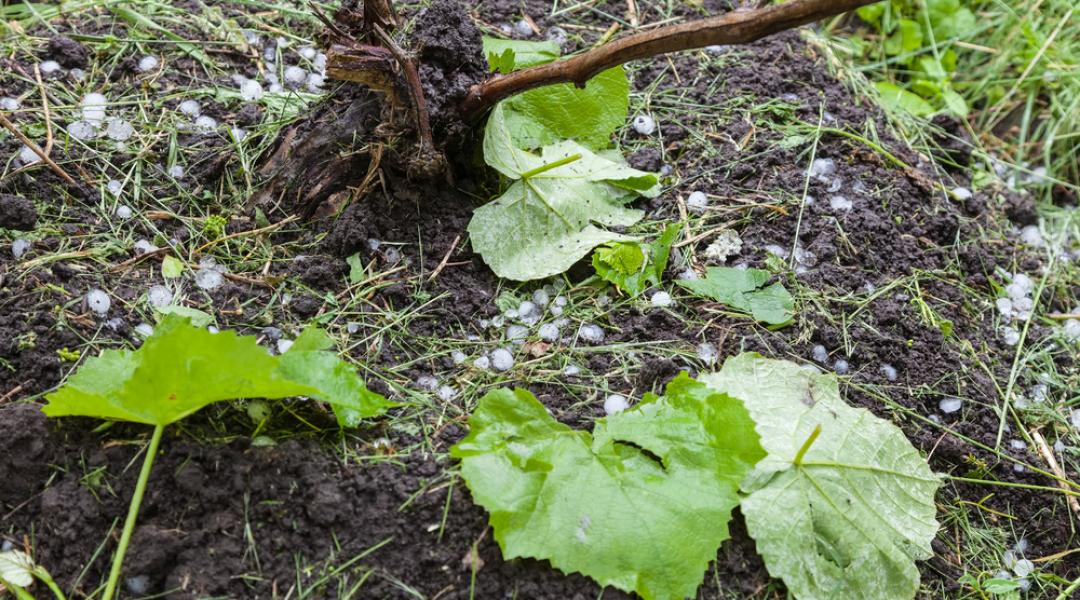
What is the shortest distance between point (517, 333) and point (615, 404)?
324 millimetres

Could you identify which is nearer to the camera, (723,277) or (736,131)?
(723,277)

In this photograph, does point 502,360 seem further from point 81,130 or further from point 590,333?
point 81,130

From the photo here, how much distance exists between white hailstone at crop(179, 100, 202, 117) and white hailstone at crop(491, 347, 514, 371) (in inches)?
45.9

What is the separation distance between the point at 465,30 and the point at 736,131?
96 centimetres

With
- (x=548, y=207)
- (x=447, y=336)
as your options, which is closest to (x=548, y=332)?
(x=447, y=336)

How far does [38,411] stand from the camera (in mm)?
1967

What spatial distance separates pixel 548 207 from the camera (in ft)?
8.20

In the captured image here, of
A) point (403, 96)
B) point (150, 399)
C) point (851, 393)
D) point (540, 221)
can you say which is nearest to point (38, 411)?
point (150, 399)

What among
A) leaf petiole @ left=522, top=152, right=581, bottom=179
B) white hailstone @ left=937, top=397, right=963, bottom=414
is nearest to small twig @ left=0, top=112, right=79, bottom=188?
leaf petiole @ left=522, top=152, right=581, bottom=179

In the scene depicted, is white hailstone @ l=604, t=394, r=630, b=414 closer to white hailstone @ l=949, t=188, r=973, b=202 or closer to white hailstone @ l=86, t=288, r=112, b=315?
white hailstone @ l=86, t=288, r=112, b=315

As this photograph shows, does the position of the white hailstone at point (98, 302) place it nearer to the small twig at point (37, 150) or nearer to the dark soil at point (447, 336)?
the dark soil at point (447, 336)

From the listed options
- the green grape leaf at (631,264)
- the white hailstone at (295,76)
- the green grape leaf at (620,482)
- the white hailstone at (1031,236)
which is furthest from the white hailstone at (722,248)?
the white hailstone at (295,76)

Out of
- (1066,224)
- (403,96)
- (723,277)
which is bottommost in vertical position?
(1066,224)

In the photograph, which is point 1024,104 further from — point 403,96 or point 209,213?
point 209,213
